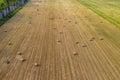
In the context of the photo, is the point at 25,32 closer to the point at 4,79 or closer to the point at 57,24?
the point at 57,24

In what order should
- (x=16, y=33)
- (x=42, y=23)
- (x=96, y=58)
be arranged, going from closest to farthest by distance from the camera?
(x=96, y=58)
(x=16, y=33)
(x=42, y=23)

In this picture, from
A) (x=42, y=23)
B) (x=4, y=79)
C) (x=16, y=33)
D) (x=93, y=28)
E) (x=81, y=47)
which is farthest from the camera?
(x=42, y=23)

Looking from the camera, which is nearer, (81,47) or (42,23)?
(81,47)

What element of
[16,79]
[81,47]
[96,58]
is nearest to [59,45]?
[81,47]

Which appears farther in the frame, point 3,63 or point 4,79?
point 3,63

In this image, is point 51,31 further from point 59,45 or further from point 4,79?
point 4,79

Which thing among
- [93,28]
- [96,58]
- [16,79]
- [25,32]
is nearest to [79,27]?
[93,28]
